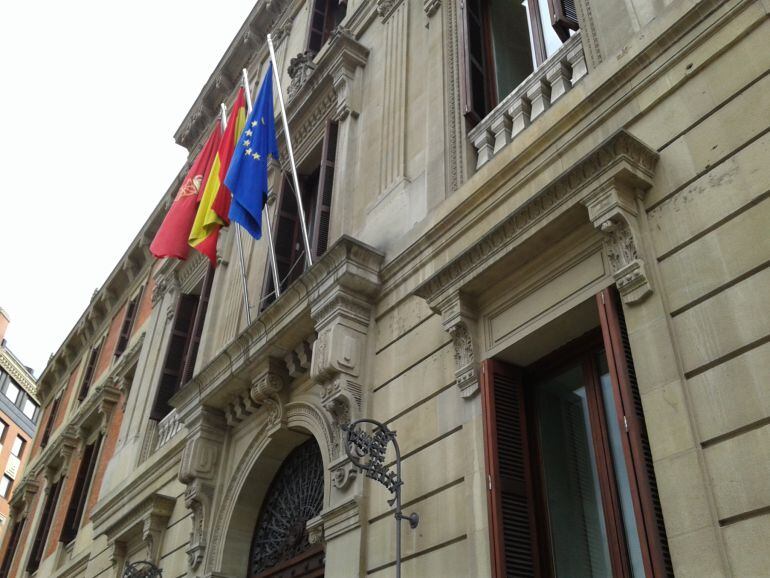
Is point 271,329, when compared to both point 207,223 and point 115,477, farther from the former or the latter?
point 115,477

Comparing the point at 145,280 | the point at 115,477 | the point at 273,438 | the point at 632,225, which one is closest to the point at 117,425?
the point at 115,477

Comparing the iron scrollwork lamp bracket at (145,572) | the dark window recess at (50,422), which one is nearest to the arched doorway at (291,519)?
the iron scrollwork lamp bracket at (145,572)

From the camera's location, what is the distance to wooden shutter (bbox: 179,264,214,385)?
11.8m

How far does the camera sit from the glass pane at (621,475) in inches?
178

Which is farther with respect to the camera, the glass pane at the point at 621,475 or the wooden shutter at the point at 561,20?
the wooden shutter at the point at 561,20

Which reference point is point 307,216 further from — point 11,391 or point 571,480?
point 11,391

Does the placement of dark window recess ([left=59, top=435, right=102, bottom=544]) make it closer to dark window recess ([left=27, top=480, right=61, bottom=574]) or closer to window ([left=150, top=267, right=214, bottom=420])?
dark window recess ([left=27, top=480, right=61, bottom=574])

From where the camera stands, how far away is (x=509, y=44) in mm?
8477

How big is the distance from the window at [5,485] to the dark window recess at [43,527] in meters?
31.2

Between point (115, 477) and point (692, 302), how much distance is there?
1161 cm

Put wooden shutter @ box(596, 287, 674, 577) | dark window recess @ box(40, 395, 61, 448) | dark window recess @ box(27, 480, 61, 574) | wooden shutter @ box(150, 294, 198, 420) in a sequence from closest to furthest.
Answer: wooden shutter @ box(596, 287, 674, 577), wooden shutter @ box(150, 294, 198, 420), dark window recess @ box(27, 480, 61, 574), dark window recess @ box(40, 395, 61, 448)

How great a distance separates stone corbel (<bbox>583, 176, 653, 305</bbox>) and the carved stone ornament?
26.9 ft

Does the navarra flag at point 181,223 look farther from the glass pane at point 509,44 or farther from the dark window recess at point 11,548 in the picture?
the dark window recess at point 11,548

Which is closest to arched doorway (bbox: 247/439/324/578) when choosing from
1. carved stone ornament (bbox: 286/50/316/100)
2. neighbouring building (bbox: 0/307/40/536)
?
carved stone ornament (bbox: 286/50/316/100)
